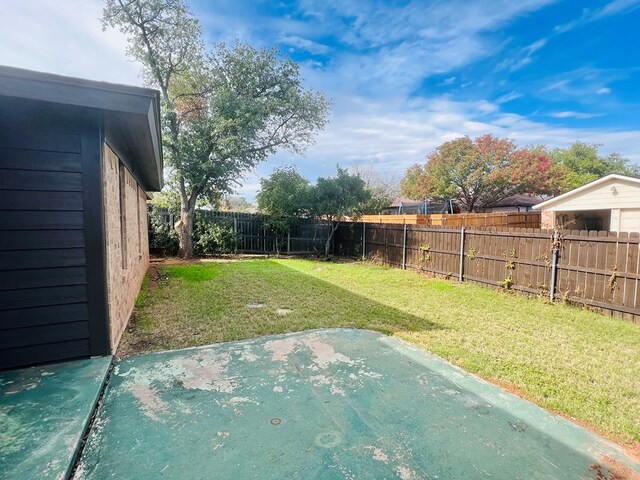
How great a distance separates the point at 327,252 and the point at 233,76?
759 centimetres

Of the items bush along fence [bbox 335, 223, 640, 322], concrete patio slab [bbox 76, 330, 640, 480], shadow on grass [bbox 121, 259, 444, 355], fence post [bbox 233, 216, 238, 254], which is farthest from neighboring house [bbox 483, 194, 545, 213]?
concrete patio slab [bbox 76, 330, 640, 480]

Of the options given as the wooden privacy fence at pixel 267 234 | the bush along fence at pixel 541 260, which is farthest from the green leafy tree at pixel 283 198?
the bush along fence at pixel 541 260

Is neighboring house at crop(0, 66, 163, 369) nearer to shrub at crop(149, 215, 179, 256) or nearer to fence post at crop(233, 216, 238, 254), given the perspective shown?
fence post at crop(233, 216, 238, 254)

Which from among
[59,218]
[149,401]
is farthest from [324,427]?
[59,218]

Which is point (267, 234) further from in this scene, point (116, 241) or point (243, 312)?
point (116, 241)

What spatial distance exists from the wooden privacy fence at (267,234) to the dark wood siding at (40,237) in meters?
9.60

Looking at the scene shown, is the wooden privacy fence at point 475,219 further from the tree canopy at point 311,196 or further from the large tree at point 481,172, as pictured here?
the large tree at point 481,172

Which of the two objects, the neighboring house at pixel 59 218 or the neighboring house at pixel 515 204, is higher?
the neighboring house at pixel 515 204

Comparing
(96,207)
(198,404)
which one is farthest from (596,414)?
(96,207)

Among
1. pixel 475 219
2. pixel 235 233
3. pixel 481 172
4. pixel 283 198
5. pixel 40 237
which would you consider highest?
pixel 481 172

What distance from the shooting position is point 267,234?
13.1 meters

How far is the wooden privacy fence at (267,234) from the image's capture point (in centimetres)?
1255

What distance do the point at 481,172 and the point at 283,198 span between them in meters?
16.7

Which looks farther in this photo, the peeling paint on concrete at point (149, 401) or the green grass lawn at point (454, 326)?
the green grass lawn at point (454, 326)
